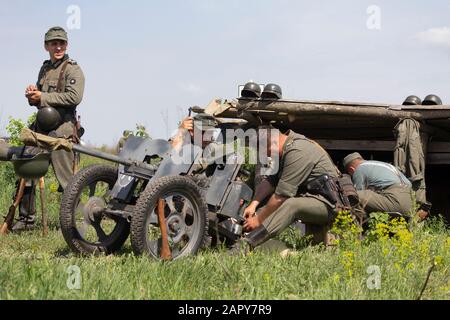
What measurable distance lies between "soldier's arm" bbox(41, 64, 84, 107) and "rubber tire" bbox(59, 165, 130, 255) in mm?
1960

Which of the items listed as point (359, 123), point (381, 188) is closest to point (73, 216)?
point (381, 188)

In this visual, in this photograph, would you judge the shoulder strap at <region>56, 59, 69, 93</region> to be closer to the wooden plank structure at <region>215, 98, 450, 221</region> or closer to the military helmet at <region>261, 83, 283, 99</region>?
the wooden plank structure at <region>215, 98, 450, 221</region>

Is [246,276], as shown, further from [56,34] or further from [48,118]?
[56,34]

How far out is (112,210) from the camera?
612 cm

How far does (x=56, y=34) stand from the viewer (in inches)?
319

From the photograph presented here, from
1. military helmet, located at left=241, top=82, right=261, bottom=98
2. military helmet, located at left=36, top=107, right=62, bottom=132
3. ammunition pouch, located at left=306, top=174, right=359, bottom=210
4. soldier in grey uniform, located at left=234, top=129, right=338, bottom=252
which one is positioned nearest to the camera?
soldier in grey uniform, located at left=234, top=129, right=338, bottom=252

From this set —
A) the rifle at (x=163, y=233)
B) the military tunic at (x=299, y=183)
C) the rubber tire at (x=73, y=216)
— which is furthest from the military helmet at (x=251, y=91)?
the rifle at (x=163, y=233)

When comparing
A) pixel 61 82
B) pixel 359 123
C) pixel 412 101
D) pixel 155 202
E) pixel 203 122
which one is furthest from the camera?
pixel 359 123

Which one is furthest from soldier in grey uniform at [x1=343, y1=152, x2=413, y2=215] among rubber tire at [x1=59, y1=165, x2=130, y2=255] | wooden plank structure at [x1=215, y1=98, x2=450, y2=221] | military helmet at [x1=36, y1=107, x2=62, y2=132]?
military helmet at [x1=36, y1=107, x2=62, y2=132]

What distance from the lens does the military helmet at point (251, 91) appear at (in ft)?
28.4

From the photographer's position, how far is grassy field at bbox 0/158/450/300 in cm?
402

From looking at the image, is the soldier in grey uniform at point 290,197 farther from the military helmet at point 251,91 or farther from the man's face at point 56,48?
the man's face at point 56,48

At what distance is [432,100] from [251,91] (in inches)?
107
